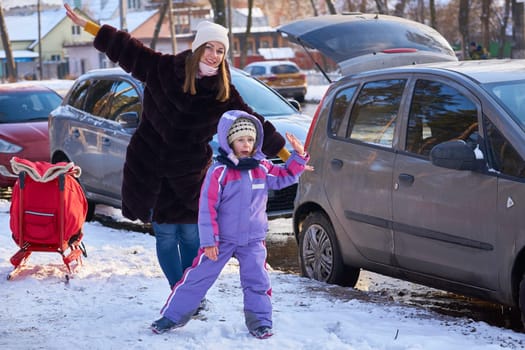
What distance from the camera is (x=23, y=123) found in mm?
14273

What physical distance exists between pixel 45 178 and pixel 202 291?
7.51ft

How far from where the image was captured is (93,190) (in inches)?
440

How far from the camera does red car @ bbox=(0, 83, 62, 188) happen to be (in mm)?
13289

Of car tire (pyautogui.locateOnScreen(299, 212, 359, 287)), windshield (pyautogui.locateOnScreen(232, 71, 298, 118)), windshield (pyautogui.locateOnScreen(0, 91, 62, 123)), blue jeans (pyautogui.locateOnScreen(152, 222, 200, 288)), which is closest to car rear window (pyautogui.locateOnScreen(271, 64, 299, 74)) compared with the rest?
windshield (pyautogui.locateOnScreen(0, 91, 62, 123))

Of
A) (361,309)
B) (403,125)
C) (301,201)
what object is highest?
(403,125)

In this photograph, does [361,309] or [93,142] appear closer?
[361,309]

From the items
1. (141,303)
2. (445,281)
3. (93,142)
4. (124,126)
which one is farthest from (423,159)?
(93,142)

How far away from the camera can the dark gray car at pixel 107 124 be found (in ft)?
34.7

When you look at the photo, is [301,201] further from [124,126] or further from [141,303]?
[124,126]

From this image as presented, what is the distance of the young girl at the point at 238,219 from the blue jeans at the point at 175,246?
470 millimetres

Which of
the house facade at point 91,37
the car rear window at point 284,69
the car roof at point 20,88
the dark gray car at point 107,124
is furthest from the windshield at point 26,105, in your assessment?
the house facade at point 91,37

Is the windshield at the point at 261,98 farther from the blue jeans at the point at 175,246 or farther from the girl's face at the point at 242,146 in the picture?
the girl's face at the point at 242,146

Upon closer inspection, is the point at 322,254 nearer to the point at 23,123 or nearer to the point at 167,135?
the point at 167,135

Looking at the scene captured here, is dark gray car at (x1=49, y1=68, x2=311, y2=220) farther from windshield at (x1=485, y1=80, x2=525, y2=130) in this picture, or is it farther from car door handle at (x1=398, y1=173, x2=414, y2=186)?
windshield at (x1=485, y1=80, x2=525, y2=130)
